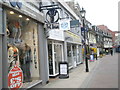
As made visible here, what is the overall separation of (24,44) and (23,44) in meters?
0.09

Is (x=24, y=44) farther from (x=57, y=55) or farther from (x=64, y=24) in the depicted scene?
(x=57, y=55)

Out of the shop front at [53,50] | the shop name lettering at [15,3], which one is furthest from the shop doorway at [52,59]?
the shop name lettering at [15,3]

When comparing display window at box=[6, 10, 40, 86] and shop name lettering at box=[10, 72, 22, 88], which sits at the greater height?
display window at box=[6, 10, 40, 86]

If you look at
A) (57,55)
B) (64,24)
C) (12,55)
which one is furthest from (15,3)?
(57,55)

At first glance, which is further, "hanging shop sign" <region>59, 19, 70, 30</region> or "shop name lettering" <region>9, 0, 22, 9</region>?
"hanging shop sign" <region>59, 19, 70, 30</region>

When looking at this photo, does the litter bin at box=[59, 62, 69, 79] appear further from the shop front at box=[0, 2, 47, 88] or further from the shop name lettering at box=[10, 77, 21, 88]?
the shop name lettering at box=[10, 77, 21, 88]

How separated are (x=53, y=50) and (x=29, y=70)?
10.8 feet

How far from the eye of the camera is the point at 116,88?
7414 mm

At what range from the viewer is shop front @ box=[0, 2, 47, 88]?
6.24 m

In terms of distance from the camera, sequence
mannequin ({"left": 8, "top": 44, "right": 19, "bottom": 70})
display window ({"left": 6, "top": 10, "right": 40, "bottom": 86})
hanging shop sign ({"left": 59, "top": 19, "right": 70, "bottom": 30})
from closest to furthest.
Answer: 1. mannequin ({"left": 8, "top": 44, "right": 19, "bottom": 70})
2. display window ({"left": 6, "top": 10, "right": 40, "bottom": 86})
3. hanging shop sign ({"left": 59, "top": 19, "right": 70, "bottom": 30})

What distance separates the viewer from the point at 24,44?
812cm

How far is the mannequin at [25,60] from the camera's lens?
7.76 metres

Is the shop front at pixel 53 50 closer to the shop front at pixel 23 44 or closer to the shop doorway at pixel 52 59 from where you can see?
the shop doorway at pixel 52 59

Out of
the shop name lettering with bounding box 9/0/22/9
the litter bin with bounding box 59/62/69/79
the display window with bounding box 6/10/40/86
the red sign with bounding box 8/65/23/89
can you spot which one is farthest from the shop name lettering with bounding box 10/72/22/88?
the litter bin with bounding box 59/62/69/79
